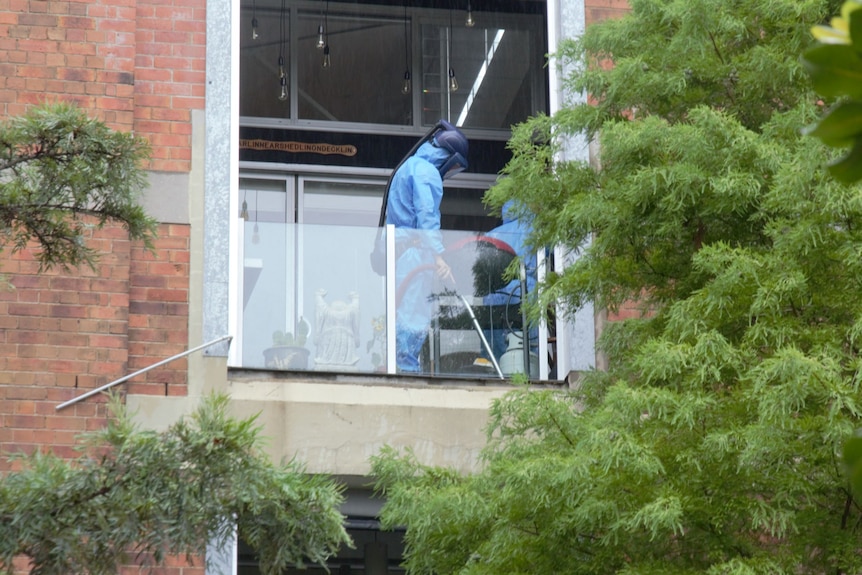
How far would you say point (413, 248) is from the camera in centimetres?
970

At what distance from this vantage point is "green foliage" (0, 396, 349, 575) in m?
4.09

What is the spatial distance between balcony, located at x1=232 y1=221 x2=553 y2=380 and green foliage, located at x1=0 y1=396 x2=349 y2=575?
5.11 m

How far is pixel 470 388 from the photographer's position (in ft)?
30.9

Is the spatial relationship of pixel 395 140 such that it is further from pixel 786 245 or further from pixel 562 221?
pixel 786 245

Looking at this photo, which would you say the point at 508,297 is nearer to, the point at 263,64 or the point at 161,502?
the point at 161,502

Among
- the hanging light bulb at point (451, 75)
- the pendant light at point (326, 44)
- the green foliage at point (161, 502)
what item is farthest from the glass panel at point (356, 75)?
the green foliage at point (161, 502)

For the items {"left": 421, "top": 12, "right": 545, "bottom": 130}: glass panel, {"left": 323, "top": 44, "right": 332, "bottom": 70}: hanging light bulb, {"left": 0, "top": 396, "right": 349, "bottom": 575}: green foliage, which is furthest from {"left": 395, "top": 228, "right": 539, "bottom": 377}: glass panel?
{"left": 0, "top": 396, "right": 349, "bottom": 575}: green foliage

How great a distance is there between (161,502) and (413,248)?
5719 mm

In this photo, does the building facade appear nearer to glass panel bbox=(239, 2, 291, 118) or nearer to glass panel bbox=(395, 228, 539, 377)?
glass panel bbox=(395, 228, 539, 377)

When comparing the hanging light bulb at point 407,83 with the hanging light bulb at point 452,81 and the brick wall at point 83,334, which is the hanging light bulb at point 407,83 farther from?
the brick wall at point 83,334

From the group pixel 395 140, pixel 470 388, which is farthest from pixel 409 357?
pixel 395 140

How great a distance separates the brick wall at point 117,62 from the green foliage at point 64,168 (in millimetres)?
3938

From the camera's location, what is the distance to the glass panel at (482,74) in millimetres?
13680

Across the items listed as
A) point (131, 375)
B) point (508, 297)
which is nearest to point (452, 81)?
point (508, 297)
